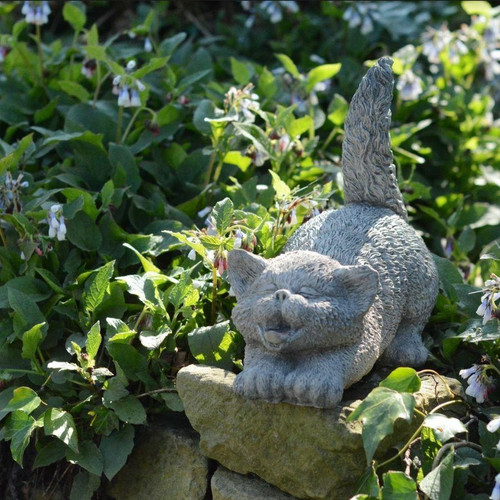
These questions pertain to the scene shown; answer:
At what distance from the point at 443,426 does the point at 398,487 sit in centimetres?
25

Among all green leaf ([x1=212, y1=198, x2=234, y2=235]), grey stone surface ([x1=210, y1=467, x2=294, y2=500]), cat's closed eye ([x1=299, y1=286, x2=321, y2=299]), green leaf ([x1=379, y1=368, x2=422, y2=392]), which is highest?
cat's closed eye ([x1=299, y1=286, x2=321, y2=299])

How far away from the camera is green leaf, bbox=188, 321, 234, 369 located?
3205 millimetres

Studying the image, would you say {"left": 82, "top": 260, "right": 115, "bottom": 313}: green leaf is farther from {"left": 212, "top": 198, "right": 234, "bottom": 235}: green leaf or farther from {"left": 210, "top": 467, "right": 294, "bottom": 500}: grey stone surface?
{"left": 210, "top": 467, "right": 294, "bottom": 500}: grey stone surface

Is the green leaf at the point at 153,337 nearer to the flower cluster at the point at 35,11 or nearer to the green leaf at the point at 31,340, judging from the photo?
the green leaf at the point at 31,340

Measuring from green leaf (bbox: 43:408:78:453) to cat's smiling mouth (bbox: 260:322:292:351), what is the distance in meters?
0.86

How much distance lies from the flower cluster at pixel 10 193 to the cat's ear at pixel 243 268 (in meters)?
1.24

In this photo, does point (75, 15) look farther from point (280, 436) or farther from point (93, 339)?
point (280, 436)

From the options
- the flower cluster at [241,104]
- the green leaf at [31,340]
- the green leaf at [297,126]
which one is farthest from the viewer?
the green leaf at [297,126]

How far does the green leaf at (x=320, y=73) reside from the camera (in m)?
4.52

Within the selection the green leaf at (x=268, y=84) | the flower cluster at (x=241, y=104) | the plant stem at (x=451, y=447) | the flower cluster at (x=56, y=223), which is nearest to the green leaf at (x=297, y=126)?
the flower cluster at (x=241, y=104)

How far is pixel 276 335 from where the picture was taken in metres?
2.62

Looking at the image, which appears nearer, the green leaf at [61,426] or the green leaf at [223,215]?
the green leaf at [61,426]

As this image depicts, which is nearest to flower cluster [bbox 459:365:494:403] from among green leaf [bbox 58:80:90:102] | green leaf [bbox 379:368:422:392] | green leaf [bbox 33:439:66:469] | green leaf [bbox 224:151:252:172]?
green leaf [bbox 379:368:422:392]

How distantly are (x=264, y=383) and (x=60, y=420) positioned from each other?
847 millimetres
